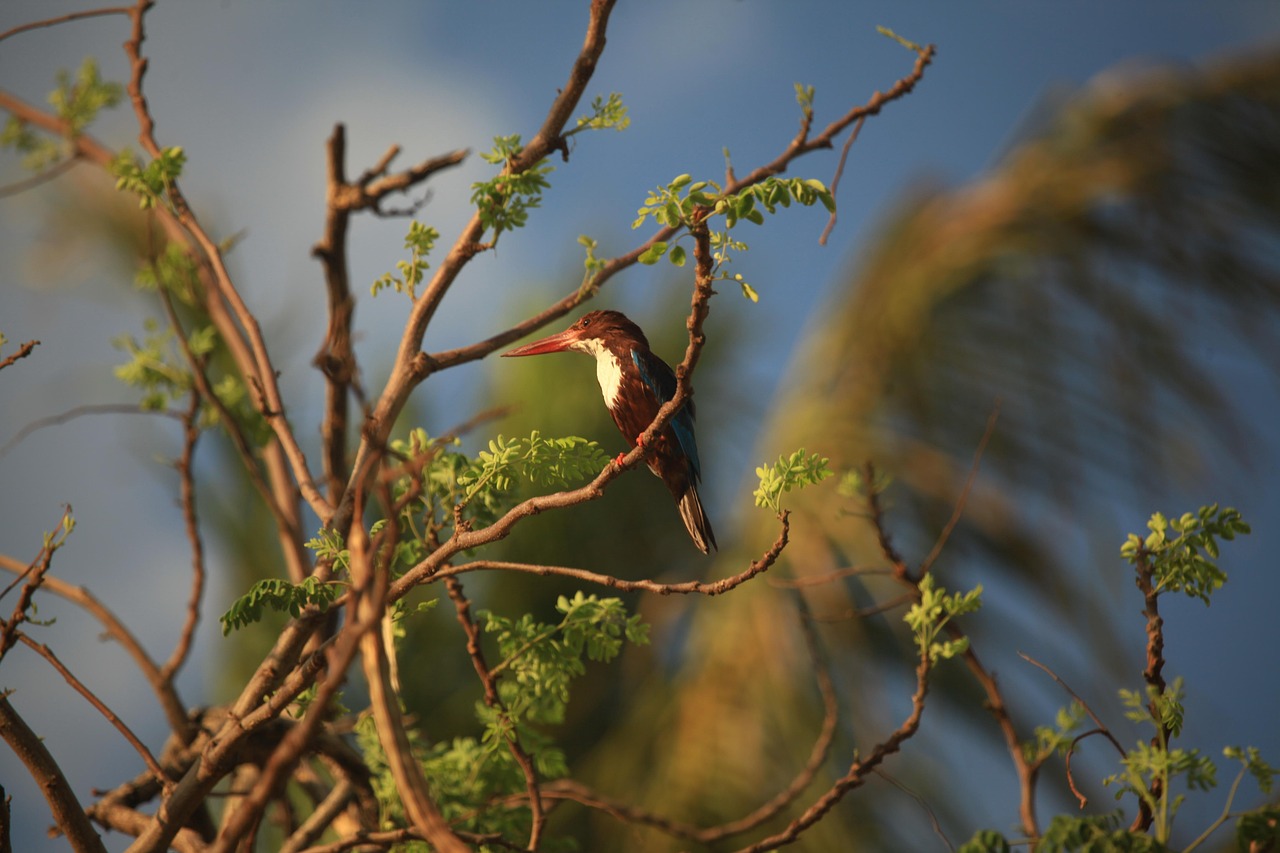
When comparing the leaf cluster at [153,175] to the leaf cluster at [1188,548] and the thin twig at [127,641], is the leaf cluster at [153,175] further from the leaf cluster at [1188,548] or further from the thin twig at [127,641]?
the leaf cluster at [1188,548]

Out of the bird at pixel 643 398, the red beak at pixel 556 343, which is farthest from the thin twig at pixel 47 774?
the red beak at pixel 556 343

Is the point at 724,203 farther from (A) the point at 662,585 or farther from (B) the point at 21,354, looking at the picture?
(B) the point at 21,354

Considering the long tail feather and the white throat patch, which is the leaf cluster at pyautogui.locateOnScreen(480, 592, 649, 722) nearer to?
the long tail feather

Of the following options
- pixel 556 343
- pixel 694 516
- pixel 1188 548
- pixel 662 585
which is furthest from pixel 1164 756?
pixel 556 343

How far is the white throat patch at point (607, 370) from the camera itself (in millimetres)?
3273

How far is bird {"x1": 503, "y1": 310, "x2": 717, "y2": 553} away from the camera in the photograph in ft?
10.4

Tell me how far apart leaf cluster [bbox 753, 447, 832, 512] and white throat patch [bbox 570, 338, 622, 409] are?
1.44 metres

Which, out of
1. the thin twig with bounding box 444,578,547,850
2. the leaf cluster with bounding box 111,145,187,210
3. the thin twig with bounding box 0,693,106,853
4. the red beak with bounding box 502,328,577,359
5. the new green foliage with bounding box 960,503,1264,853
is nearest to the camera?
the new green foliage with bounding box 960,503,1264,853

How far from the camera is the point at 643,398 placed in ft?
10.5

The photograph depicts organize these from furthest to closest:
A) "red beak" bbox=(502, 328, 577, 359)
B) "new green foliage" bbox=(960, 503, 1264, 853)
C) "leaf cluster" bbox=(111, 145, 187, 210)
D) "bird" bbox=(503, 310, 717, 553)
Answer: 1. "red beak" bbox=(502, 328, 577, 359)
2. "bird" bbox=(503, 310, 717, 553)
3. "leaf cluster" bbox=(111, 145, 187, 210)
4. "new green foliage" bbox=(960, 503, 1264, 853)

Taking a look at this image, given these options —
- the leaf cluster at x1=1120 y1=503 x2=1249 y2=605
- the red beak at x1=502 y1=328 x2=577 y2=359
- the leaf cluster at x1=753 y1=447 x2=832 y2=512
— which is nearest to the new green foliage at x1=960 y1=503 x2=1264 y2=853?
the leaf cluster at x1=1120 y1=503 x2=1249 y2=605

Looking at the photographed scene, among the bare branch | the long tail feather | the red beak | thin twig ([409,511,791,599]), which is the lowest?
thin twig ([409,511,791,599])

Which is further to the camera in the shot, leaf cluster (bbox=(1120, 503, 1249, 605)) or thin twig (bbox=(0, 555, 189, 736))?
thin twig (bbox=(0, 555, 189, 736))

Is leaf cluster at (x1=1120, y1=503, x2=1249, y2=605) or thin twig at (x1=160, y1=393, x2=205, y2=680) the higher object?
thin twig at (x1=160, y1=393, x2=205, y2=680)
